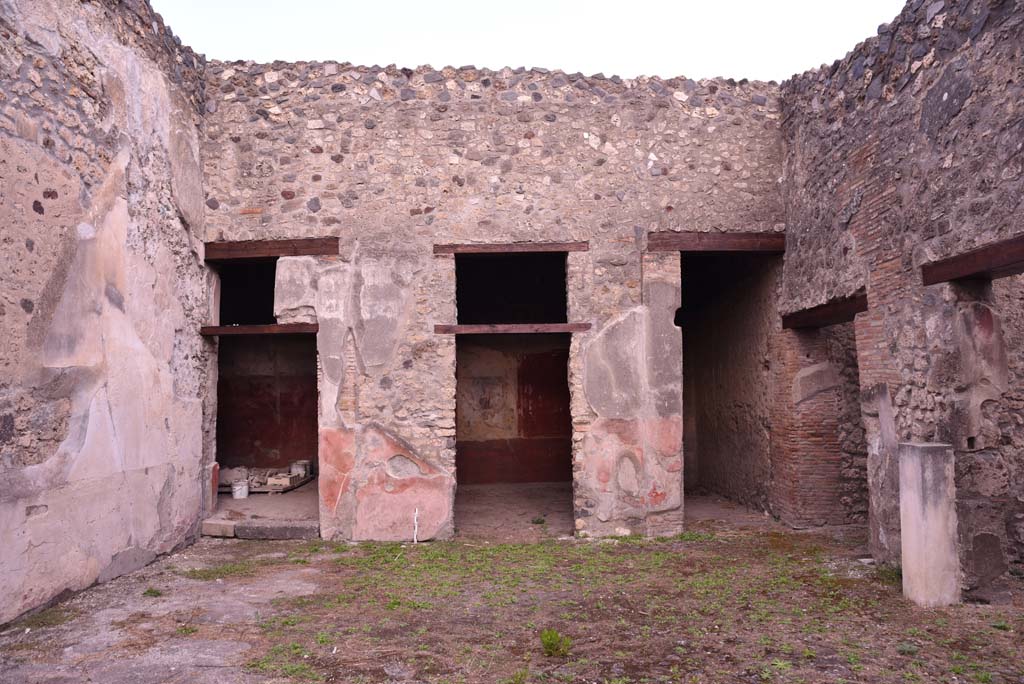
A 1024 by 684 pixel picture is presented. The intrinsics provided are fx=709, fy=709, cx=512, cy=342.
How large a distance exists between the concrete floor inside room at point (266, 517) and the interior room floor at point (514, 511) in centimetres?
161

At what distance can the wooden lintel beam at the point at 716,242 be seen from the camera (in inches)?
288

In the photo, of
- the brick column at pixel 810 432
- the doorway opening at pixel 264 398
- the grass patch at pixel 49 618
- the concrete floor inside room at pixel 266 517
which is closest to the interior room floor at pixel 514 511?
the concrete floor inside room at pixel 266 517

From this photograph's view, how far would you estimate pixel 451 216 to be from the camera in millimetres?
7332

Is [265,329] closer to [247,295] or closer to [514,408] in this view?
[247,295]

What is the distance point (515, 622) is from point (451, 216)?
415 centimetres

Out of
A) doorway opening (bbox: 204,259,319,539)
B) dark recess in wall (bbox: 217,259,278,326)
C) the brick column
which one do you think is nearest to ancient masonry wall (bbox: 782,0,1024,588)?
the brick column

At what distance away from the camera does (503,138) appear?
7.44 meters

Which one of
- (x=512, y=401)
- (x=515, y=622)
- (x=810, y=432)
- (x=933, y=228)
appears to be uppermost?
(x=933, y=228)

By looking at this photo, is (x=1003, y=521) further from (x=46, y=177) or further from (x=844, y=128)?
(x=46, y=177)

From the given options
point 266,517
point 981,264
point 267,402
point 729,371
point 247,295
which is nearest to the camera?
point 981,264

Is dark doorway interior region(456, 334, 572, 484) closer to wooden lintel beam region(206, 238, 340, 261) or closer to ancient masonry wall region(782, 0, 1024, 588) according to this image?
wooden lintel beam region(206, 238, 340, 261)

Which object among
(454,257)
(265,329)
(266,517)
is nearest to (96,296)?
(265,329)

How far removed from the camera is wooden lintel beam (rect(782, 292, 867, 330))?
6312mm

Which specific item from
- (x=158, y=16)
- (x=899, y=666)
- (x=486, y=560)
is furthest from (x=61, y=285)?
(x=899, y=666)
